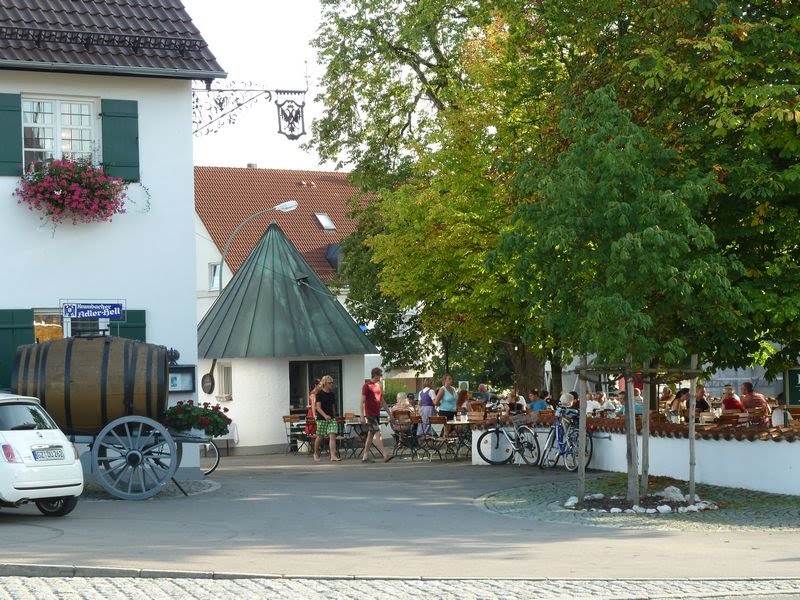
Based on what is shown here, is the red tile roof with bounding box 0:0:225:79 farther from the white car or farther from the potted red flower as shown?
the white car

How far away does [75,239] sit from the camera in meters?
22.4

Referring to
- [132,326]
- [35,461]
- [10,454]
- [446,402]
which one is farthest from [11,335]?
[446,402]

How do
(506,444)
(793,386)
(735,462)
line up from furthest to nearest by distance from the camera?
(506,444) → (793,386) → (735,462)

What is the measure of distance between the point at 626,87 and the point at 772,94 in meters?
3.20

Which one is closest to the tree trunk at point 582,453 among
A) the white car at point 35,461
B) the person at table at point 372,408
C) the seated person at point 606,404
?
the white car at point 35,461

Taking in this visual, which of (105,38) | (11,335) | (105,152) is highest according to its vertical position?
(105,38)

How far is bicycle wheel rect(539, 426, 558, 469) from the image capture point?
85.1ft

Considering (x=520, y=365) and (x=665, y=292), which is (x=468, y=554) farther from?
(x=520, y=365)

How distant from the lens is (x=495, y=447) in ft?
91.8

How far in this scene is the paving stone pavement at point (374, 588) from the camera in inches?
420

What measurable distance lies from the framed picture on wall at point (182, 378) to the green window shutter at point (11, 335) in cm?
241

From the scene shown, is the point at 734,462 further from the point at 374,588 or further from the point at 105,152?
the point at 105,152

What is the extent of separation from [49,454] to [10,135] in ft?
23.6

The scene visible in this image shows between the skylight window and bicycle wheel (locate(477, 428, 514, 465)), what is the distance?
36.3 meters
